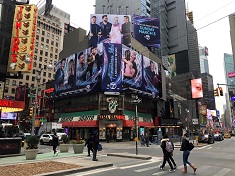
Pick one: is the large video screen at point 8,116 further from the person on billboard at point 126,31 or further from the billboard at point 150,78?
the billboard at point 150,78

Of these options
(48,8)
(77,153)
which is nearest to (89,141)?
(77,153)

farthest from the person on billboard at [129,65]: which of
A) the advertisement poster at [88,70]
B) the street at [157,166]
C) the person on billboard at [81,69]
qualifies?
the street at [157,166]

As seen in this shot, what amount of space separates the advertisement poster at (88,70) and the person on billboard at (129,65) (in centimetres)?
544

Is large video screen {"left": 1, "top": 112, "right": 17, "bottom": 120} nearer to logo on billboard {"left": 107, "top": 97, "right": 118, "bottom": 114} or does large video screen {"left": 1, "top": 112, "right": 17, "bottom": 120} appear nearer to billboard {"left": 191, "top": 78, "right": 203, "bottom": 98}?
logo on billboard {"left": 107, "top": 97, "right": 118, "bottom": 114}

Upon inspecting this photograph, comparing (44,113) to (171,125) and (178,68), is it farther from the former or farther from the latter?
(178,68)

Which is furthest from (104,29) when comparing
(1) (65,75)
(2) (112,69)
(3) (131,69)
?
(2) (112,69)

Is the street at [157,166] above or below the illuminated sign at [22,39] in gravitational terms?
below

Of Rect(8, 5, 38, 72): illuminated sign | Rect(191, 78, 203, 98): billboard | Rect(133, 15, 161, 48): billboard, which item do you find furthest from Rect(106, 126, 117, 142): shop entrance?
Rect(133, 15, 161, 48): billboard

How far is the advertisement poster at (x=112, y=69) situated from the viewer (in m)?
44.2

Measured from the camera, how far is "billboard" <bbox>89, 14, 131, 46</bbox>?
5759 cm

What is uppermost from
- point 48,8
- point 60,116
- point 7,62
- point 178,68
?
point 48,8

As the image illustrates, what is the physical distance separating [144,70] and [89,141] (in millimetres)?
37185

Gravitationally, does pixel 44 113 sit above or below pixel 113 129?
above

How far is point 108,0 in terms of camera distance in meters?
108
